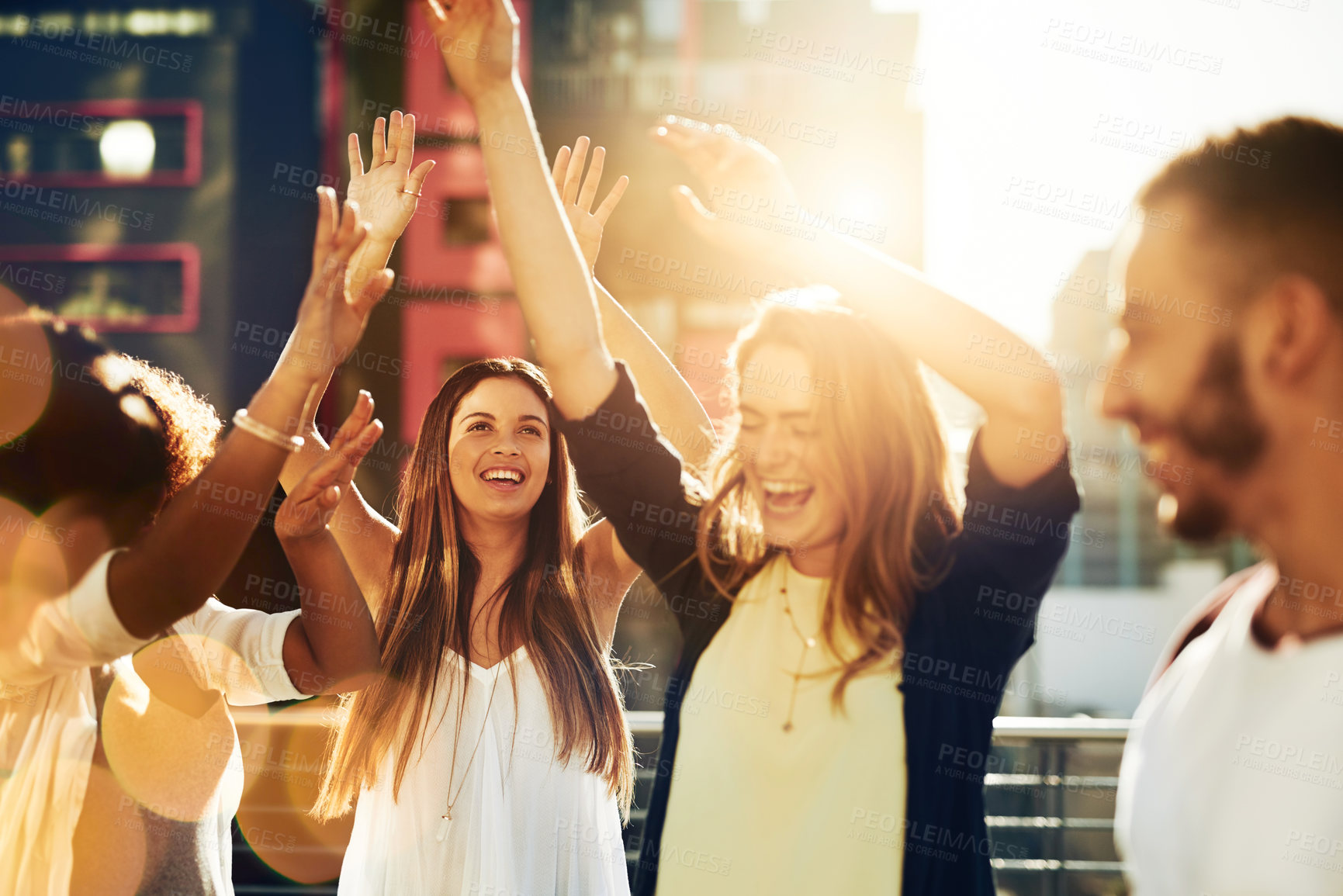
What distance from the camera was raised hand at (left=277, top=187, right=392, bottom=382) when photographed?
174 centimetres

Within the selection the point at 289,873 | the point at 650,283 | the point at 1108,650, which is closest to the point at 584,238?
the point at 289,873

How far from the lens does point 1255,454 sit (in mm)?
1196

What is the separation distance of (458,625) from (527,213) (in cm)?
115

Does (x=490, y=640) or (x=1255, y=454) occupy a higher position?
(x=1255, y=454)

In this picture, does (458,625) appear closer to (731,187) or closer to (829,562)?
(829,562)

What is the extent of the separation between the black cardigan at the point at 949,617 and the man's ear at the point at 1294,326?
37 centimetres

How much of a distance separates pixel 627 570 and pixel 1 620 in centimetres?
130

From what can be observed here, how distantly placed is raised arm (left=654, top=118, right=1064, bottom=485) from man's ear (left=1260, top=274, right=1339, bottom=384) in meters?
0.33

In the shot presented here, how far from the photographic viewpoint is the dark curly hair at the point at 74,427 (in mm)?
1697

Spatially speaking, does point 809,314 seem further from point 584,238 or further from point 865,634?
point 584,238

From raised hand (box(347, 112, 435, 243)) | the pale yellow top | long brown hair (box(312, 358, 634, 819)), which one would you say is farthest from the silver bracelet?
the pale yellow top

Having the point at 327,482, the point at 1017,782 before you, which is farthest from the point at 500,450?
the point at 1017,782

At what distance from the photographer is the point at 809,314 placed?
5.73 ft

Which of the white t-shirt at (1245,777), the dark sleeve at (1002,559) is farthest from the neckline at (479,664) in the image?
the white t-shirt at (1245,777)
